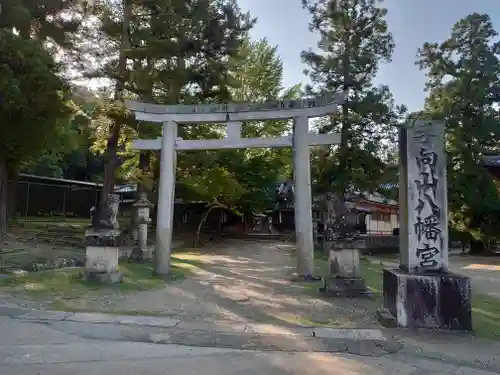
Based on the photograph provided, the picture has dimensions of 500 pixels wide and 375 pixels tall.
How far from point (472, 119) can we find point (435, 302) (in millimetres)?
18812

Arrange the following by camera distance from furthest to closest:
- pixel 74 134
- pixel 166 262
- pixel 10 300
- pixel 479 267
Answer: pixel 479 267 < pixel 74 134 < pixel 166 262 < pixel 10 300

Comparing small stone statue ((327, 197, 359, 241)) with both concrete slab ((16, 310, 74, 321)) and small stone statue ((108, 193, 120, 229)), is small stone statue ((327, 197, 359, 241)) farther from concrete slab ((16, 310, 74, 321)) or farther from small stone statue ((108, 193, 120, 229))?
concrete slab ((16, 310, 74, 321))

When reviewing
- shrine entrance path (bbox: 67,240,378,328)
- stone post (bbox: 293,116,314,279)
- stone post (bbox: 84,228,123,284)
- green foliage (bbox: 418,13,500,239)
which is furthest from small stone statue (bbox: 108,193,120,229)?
green foliage (bbox: 418,13,500,239)

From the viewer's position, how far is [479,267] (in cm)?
1712

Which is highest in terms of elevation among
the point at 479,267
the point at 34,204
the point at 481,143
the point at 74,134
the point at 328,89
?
the point at 328,89

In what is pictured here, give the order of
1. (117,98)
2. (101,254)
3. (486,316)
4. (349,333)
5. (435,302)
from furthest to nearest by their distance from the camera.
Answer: (117,98) → (101,254) → (486,316) → (435,302) → (349,333)

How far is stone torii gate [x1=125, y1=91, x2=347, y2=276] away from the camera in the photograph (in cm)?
1130

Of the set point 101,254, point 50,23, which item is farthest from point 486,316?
point 50,23

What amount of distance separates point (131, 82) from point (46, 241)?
746 centimetres

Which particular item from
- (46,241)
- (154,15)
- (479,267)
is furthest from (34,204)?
(479,267)

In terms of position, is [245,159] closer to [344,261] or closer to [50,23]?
[50,23]

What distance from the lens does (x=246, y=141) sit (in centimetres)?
1176

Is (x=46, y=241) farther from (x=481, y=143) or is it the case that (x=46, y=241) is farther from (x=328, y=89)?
(x=481, y=143)

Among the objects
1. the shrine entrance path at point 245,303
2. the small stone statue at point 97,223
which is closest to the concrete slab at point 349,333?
the shrine entrance path at point 245,303
